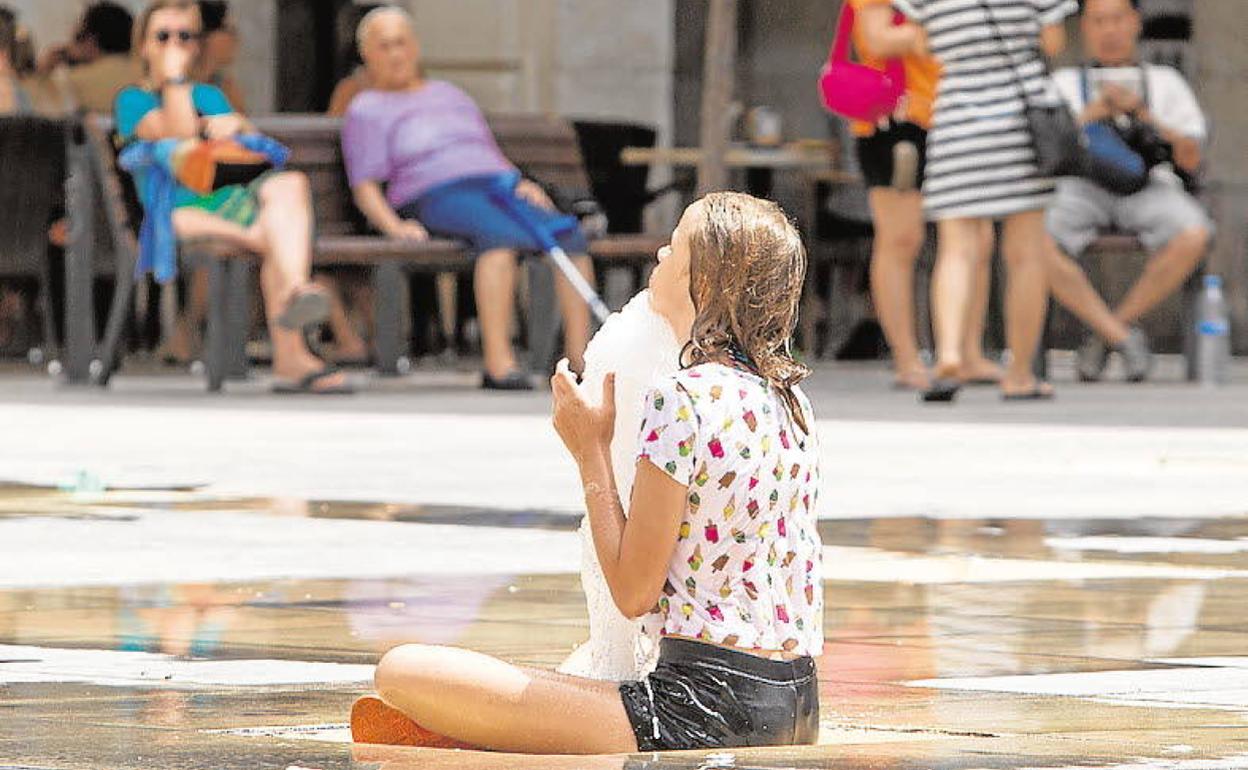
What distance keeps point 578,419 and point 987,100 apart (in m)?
10.2

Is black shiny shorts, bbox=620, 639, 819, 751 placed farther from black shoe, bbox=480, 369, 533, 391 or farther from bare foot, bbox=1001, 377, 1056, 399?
black shoe, bbox=480, 369, 533, 391

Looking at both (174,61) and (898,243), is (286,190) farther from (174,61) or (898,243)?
(898,243)

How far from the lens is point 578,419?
15.3 ft

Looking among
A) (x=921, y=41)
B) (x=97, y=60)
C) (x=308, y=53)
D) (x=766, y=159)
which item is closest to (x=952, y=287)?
(x=921, y=41)

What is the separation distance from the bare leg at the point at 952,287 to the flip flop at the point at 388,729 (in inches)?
395

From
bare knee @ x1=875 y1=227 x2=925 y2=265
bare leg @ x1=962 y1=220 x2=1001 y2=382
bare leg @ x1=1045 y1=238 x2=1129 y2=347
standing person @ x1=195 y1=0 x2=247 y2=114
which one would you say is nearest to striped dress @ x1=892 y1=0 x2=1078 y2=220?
bare knee @ x1=875 y1=227 x2=925 y2=265

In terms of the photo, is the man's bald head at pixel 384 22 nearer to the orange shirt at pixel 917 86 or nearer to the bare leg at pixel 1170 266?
the orange shirt at pixel 917 86

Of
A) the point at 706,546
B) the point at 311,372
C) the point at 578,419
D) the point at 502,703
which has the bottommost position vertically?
the point at 311,372

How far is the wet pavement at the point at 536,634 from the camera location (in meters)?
4.71

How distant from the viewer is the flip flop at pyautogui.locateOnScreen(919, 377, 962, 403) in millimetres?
14773

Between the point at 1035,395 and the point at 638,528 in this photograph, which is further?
the point at 1035,395

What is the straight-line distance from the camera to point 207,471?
10.7 m

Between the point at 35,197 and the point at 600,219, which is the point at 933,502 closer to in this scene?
the point at 600,219

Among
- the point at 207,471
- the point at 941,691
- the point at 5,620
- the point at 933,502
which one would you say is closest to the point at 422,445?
the point at 207,471
